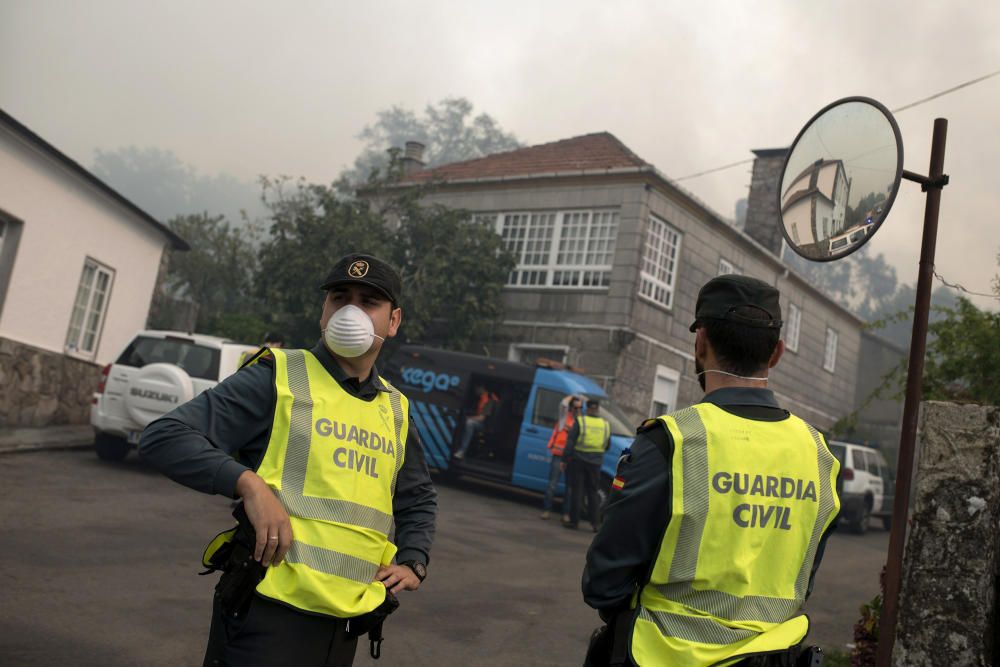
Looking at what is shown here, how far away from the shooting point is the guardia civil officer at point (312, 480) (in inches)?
101

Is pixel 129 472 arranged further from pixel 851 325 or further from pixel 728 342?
pixel 851 325

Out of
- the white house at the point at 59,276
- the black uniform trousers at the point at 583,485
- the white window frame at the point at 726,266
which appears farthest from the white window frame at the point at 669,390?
the white house at the point at 59,276

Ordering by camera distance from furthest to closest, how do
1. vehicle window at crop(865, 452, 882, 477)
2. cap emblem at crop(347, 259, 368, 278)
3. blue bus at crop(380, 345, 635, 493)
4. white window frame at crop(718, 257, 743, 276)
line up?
white window frame at crop(718, 257, 743, 276)
vehicle window at crop(865, 452, 882, 477)
blue bus at crop(380, 345, 635, 493)
cap emblem at crop(347, 259, 368, 278)

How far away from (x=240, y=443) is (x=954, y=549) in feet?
11.8

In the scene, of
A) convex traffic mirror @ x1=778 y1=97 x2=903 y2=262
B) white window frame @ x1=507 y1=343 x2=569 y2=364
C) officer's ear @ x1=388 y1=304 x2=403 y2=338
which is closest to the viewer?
officer's ear @ x1=388 y1=304 x2=403 y2=338

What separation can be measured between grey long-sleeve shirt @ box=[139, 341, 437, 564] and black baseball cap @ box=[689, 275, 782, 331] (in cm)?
114

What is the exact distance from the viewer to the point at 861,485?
1944 cm

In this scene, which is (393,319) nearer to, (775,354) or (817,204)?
(775,354)

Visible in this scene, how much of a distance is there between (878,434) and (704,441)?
115 ft

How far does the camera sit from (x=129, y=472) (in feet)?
38.6

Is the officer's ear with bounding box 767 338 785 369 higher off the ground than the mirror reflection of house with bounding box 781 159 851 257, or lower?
lower

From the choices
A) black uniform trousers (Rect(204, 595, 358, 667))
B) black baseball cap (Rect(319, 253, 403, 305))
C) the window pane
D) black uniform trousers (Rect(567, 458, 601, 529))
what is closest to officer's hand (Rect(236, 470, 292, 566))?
black uniform trousers (Rect(204, 595, 358, 667))

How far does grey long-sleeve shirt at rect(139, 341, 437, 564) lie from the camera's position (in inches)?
100

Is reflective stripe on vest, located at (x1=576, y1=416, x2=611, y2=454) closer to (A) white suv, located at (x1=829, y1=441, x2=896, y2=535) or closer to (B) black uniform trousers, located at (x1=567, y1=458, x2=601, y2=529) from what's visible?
(B) black uniform trousers, located at (x1=567, y1=458, x2=601, y2=529)
